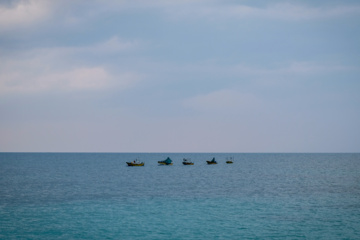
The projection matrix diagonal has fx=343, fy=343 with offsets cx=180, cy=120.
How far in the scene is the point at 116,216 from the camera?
3762cm

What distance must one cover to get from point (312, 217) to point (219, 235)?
12.3 metres

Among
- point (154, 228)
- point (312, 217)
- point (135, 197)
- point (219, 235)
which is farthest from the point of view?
point (135, 197)

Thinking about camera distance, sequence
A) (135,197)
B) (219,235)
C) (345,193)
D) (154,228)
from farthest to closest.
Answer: (345,193), (135,197), (154,228), (219,235)

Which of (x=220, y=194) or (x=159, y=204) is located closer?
(x=159, y=204)

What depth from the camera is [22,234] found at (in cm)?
3081

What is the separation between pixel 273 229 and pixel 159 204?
1705 centimetres

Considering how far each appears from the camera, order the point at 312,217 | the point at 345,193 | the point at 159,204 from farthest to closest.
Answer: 1. the point at 345,193
2. the point at 159,204
3. the point at 312,217

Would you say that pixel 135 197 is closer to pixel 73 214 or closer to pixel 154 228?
pixel 73 214

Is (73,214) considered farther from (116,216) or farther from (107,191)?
(107,191)

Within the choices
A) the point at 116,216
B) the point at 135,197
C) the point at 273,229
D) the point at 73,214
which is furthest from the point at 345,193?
the point at 73,214

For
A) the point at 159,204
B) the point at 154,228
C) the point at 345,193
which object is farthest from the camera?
the point at 345,193

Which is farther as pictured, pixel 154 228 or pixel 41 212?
pixel 41 212

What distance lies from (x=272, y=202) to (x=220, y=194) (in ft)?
33.0

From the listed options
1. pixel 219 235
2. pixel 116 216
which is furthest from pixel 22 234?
pixel 219 235
